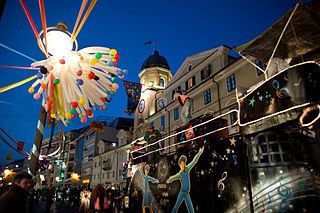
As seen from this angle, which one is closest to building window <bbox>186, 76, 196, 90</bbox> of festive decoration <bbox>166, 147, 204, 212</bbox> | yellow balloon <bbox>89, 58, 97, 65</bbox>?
festive decoration <bbox>166, 147, 204, 212</bbox>

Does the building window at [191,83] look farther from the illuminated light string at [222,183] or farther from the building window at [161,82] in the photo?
the illuminated light string at [222,183]

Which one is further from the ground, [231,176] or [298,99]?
[298,99]

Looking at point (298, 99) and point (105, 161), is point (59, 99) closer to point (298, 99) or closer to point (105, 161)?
point (298, 99)

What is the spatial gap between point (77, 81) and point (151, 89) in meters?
29.0

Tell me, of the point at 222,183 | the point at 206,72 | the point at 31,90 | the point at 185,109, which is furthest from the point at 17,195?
the point at 206,72

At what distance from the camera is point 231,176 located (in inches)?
214

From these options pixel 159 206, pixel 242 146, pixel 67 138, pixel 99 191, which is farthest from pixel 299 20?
pixel 67 138

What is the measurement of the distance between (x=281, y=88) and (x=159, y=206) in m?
6.49

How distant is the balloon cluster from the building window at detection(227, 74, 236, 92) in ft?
50.0

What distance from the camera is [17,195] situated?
3.72 meters

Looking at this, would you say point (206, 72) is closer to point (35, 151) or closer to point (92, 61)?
point (92, 61)

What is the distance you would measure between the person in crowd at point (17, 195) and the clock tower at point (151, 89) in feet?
88.2

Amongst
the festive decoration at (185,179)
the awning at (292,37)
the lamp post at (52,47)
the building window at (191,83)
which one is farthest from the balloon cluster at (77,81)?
the building window at (191,83)

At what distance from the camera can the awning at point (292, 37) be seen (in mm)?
5262
